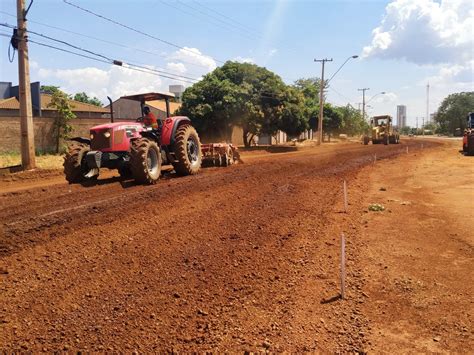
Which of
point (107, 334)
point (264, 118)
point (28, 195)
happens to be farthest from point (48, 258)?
point (264, 118)

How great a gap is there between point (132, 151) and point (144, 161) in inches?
15.6

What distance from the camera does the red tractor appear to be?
430 inches

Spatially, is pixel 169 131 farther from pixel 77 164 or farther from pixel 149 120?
pixel 77 164

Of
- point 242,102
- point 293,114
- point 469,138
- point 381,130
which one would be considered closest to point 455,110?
point 381,130

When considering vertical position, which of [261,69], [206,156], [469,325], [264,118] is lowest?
[469,325]

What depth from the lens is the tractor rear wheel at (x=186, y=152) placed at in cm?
1275

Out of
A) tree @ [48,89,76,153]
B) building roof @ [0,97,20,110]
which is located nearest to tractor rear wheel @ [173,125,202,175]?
tree @ [48,89,76,153]

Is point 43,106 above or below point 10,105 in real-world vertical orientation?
above

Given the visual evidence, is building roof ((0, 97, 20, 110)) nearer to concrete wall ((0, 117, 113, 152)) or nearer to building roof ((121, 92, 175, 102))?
concrete wall ((0, 117, 113, 152))

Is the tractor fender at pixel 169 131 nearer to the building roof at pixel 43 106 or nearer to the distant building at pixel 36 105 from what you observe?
the distant building at pixel 36 105

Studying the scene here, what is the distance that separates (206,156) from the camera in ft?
53.3

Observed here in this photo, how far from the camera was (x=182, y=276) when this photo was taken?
16.0 feet

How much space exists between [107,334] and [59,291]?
111cm

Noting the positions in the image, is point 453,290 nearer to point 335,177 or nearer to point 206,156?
point 335,177
